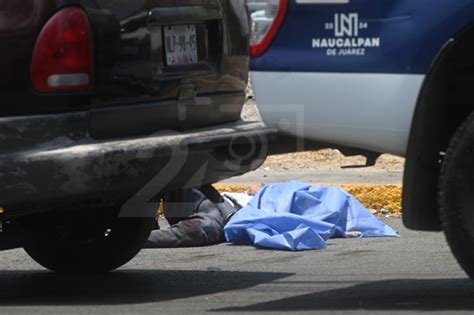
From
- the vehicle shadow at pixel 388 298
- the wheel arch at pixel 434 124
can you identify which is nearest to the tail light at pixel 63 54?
the vehicle shadow at pixel 388 298

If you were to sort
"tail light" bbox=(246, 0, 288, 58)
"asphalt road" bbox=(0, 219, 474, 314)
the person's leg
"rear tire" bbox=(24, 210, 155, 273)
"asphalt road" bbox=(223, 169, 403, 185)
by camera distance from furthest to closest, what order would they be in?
"asphalt road" bbox=(223, 169, 403, 185) → the person's leg → "rear tire" bbox=(24, 210, 155, 273) → "asphalt road" bbox=(0, 219, 474, 314) → "tail light" bbox=(246, 0, 288, 58)

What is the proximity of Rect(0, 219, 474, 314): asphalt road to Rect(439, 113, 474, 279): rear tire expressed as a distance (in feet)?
1.29

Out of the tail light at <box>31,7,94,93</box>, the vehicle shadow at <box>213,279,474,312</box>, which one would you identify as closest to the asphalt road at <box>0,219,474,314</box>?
the vehicle shadow at <box>213,279,474,312</box>

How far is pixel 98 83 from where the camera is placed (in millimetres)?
5754

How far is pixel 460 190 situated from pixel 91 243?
2398mm

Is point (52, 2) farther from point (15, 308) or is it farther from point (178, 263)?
point (178, 263)

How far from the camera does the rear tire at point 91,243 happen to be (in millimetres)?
6797

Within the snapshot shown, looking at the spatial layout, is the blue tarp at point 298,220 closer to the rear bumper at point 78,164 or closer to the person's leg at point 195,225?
the person's leg at point 195,225

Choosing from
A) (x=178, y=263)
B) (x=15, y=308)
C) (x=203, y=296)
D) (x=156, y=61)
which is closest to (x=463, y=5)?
(x=156, y=61)

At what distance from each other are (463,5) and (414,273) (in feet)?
6.82

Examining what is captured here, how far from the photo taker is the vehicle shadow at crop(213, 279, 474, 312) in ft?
18.3

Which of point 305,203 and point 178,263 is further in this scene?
point 305,203

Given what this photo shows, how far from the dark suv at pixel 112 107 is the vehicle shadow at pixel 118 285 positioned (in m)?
0.30

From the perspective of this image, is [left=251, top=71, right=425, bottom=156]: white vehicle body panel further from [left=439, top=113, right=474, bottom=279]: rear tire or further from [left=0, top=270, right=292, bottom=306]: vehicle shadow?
[left=0, top=270, right=292, bottom=306]: vehicle shadow
